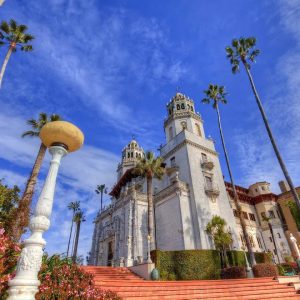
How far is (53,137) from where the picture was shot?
5.19 metres

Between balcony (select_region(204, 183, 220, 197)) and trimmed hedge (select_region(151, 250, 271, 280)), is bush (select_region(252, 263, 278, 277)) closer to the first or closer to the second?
trimmed hedge (select_region(151, 250, 271, 280))

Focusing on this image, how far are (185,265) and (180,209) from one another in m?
7.45

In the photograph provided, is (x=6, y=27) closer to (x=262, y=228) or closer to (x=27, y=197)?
(x=27, y=197)

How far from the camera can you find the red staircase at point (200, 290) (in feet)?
35.8

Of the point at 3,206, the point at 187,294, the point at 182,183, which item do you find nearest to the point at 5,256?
the point at 187,294

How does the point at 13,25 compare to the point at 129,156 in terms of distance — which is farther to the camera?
the point at 129,156

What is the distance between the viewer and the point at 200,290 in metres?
11.7

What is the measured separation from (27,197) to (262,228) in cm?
4072

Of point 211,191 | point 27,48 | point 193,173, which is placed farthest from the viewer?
point 193,173

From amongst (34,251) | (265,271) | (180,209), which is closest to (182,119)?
(180,209)

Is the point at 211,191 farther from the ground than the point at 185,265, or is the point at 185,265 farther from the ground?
the point at 211,191

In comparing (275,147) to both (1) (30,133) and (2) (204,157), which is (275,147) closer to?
(2) (204,157)

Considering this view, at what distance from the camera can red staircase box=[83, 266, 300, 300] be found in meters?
10.9

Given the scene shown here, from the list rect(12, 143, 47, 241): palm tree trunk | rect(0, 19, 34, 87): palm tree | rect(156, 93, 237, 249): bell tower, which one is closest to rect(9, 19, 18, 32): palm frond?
rect(0, 19, 34, 87): palm tree
